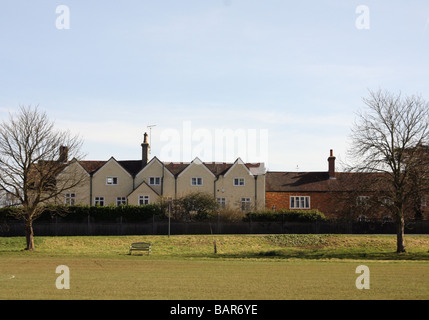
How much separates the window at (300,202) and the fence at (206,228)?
39.1 ft

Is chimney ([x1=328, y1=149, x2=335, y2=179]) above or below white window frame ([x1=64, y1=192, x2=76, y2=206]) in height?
above

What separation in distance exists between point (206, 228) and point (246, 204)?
12359mm

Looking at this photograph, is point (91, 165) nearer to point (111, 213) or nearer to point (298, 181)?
point (111, 213)

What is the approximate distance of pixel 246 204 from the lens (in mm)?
68000

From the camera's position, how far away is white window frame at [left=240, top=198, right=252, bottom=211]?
2635 inches

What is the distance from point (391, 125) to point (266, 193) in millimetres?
25847

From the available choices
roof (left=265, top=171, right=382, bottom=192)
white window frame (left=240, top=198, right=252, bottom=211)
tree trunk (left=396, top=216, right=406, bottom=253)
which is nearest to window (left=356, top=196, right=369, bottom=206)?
tree trunk (left=396, top=216, right=406, bottom=253)

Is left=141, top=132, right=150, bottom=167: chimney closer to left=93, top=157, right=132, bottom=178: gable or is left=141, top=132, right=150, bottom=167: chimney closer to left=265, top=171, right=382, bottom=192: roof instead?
left=93, top=157, right=132, bottom=178: gable

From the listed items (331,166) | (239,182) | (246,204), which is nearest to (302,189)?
(331,166)

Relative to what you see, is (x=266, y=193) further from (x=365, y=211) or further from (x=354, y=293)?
(x=354, y=293)

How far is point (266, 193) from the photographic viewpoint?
2744 inches

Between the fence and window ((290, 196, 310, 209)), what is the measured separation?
11.9 m
